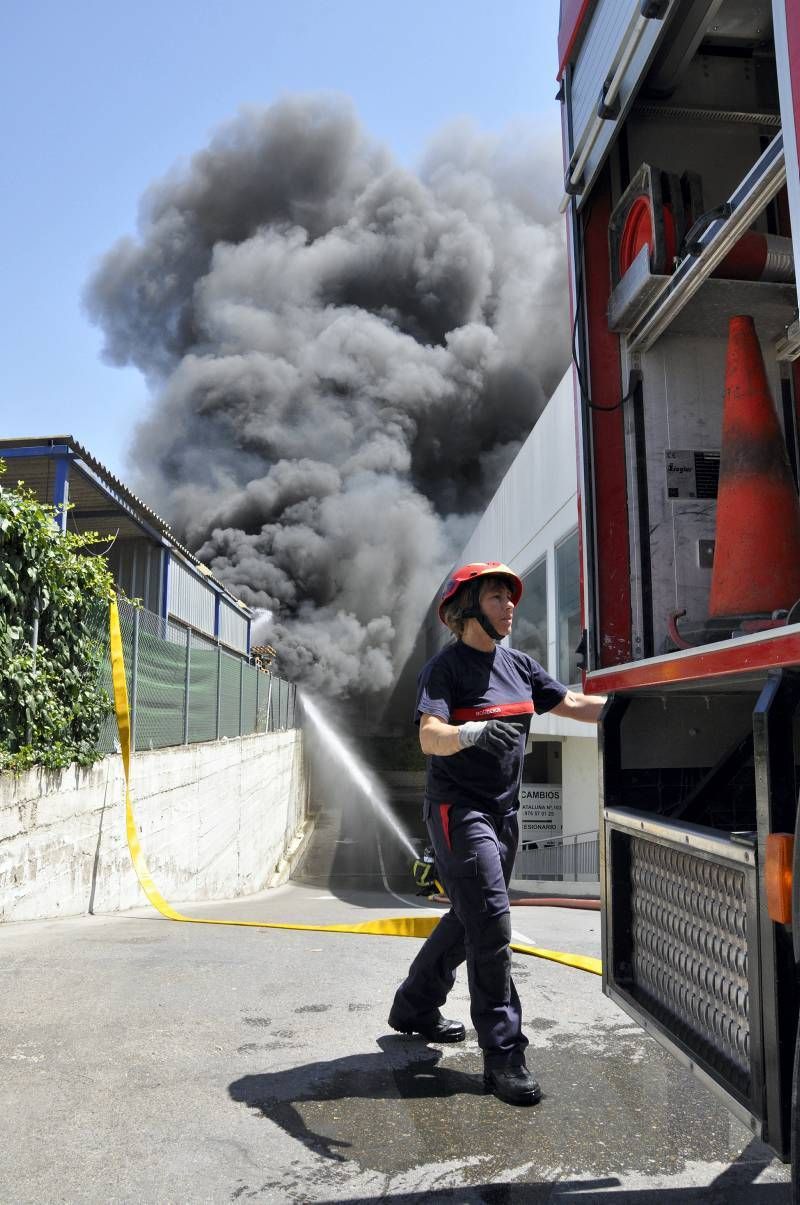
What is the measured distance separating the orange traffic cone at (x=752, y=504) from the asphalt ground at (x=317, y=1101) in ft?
4.62

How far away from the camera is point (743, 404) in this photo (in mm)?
2789

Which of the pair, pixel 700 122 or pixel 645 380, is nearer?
pixel 645 380

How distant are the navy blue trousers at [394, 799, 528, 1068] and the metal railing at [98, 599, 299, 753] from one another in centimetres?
417

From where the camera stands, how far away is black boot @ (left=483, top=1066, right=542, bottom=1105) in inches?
99.8

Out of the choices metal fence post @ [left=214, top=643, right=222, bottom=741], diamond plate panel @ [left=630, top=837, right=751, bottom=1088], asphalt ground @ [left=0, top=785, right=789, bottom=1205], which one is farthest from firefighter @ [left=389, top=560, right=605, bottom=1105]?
metal fence post @ [left=214, top=643, right=222, bottom=741]

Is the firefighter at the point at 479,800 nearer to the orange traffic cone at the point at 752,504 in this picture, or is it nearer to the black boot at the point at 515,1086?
the black boot at the point at 515,1086

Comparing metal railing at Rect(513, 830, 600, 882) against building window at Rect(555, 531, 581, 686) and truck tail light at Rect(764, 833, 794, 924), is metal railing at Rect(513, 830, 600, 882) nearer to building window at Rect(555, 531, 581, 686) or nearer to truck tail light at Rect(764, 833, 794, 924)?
building window at Rect(555, 531, 581, 686)

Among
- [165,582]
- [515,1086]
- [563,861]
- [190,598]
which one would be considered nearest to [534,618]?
[563,861]

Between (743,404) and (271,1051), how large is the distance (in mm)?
2505

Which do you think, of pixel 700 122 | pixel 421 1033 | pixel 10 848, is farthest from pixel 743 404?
pixel 10 848

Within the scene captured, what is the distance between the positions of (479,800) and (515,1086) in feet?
2.53

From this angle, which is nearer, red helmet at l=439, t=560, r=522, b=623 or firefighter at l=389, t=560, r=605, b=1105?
firefighter at l=389, t=560, r=605, b=1105

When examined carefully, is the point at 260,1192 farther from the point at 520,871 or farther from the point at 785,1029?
the point at 520,871

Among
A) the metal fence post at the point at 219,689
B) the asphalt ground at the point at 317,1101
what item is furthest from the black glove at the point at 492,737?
the metal fence post at the point at 219,689
